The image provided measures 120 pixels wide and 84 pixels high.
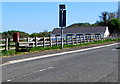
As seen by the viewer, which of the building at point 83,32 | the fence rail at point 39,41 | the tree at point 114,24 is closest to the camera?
the fence rail at point 39,41

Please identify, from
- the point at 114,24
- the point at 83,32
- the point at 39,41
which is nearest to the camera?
the point at 39,41

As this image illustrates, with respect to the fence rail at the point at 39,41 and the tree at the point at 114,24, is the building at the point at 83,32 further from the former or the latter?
the fence rail at the point at 39,41

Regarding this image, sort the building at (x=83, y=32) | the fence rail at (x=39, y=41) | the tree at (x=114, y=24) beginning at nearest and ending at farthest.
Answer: the fence rail at (x=39, y=41), the building at (x=83, y=32), the tree at (x=114, y=24)

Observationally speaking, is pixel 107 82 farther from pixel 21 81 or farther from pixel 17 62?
pixel 17 62

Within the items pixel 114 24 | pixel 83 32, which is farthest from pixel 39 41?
pixel 114 24

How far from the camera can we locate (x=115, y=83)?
27.6 ft

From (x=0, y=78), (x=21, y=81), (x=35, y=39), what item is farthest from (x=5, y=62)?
(x=35, y=39)

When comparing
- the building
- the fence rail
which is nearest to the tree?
the building

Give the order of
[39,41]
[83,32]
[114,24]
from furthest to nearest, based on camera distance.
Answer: [114,24], [83,32], [39,41]

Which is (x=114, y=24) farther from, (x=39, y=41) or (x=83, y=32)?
(x=39, y=41)

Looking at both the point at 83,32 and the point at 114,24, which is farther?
the point at 114,24

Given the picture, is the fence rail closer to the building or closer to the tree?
the building

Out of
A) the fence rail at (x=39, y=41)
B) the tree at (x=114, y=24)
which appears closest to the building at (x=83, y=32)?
the tree at (x=114, y=24)

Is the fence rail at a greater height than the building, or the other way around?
the building
